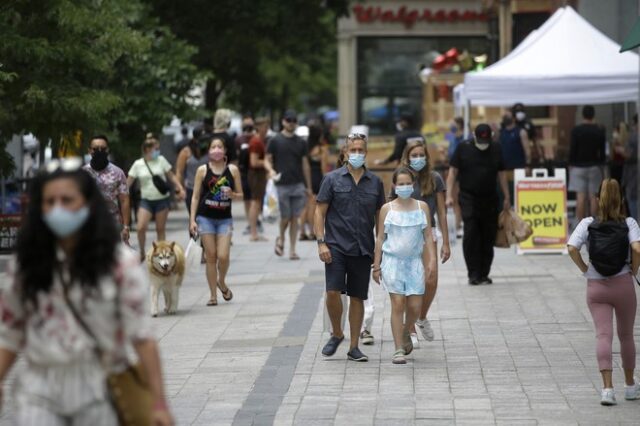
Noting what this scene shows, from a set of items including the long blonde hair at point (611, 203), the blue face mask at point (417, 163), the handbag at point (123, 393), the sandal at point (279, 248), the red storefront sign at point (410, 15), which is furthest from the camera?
the red storefront sign at point (410, 15)

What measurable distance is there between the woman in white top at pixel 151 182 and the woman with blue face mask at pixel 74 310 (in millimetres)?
11755

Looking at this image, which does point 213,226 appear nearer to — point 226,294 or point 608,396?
point 226,294

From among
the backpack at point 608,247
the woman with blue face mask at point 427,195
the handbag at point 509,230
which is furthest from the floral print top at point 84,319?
the handbag at point 509,230

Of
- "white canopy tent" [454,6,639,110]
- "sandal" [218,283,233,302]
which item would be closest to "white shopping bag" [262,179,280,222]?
"white canopy tent" [454,6,639,110]

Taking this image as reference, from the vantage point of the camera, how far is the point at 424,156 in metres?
12.1

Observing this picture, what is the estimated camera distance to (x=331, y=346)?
11156 millimetres

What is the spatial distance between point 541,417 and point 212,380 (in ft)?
8.23

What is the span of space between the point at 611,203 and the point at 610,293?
1.76ft

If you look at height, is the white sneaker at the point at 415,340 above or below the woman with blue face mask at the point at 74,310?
below

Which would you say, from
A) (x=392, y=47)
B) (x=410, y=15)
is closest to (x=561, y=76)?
(x=410, y=15)

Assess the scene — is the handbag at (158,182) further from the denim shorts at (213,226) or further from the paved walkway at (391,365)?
the denim shorts at (213,226)

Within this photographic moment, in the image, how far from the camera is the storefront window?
47.6 meters

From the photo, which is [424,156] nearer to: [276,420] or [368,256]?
[368,256]

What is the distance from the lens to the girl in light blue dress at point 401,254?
1081 centimetres
